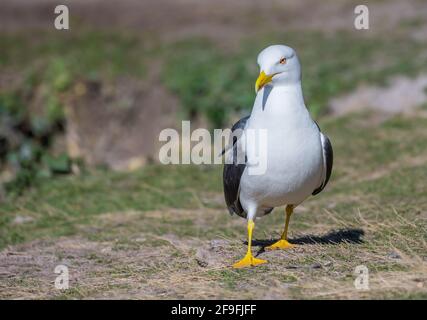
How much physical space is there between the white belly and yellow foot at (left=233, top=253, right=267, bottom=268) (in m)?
0.45

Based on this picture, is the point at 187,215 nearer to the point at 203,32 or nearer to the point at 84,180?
the point at 84,180

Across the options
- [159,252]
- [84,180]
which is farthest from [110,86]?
[159,252]

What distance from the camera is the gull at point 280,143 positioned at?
19.5ft

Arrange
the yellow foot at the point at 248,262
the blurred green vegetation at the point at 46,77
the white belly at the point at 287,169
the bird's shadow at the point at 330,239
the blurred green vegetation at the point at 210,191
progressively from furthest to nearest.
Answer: the blurred green vegetation at the point at 46,77, the blurred green vegetation at the point at 210,191, the bird's shadow at the point at 330,239, the yellow foot at the point at 248,262, the white belly at the point at 287,169

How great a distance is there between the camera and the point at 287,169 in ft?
19.7

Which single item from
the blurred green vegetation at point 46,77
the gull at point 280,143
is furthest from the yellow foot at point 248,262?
the blurred green vegetation at point 46,77

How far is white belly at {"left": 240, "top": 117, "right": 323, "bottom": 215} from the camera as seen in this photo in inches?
234

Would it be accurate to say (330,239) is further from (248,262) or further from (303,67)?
(303,67)

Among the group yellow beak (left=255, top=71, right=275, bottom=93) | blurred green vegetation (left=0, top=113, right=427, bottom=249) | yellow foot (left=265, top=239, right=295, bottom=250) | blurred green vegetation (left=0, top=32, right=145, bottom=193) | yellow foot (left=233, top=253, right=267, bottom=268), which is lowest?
yellow foot (left=233, top=253, right=267, bottom=268)

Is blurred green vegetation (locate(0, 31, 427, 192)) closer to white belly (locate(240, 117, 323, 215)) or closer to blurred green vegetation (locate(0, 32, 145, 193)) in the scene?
blurred green vegetation (locate(0, 32, 145, 193))

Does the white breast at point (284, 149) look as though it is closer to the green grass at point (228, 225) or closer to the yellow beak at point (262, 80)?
the yellow beak at point (262, 80)

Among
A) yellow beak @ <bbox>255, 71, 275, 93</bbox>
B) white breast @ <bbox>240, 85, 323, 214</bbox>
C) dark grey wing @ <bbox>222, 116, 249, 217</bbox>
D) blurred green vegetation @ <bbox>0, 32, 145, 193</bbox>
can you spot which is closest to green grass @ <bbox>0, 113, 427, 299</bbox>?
dark grey wing @ <bbox>222, 116, 249, 217</bbox>

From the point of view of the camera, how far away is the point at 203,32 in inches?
724

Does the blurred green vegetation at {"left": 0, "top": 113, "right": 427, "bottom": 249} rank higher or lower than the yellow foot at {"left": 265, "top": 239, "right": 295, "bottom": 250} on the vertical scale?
higher
